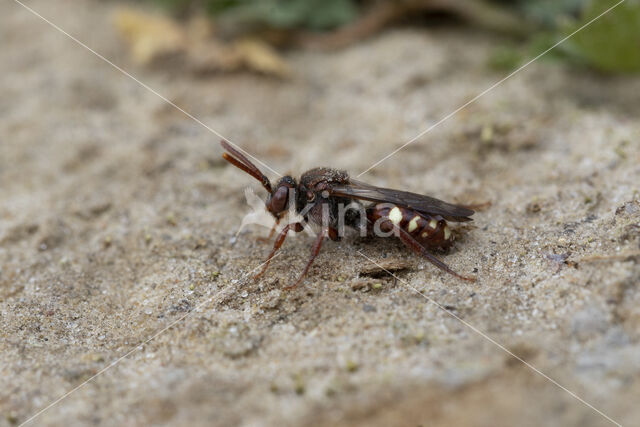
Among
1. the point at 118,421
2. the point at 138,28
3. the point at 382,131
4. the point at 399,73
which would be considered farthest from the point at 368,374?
the point at 138,28

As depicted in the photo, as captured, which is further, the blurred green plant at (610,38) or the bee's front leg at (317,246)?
the blurred green plant at (610,38)

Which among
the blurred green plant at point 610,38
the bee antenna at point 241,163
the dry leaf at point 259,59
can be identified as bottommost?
the bee antenna at point 241,163

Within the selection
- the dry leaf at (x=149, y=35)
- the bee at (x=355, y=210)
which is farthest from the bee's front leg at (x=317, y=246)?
the dry leaf at (x=149, y=35)

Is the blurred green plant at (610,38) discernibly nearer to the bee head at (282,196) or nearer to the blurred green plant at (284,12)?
the blurred green plant at (284,12)

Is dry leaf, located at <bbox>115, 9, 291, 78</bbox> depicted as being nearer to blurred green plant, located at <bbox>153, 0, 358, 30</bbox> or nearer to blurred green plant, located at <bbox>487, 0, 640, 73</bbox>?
blurred green plant, located at <bbox>153, 0, 358, 30</bbox>

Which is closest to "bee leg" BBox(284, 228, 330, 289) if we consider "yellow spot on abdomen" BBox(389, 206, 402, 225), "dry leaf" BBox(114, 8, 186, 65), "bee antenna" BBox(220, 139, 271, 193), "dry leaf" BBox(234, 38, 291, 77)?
"yellow spot on abdomen" BBox(389, 206, 402, 225)

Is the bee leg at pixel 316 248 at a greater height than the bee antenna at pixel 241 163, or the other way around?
the bee antenna at pixel 241 163
